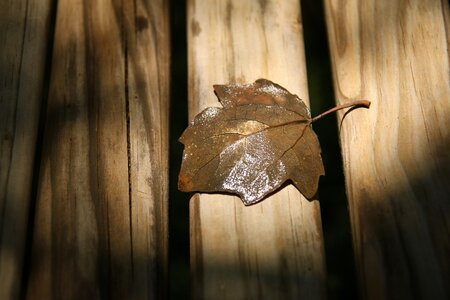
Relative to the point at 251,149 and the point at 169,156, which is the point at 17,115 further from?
the point at 251,149

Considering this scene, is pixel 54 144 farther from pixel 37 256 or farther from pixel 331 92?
pixel 331 92

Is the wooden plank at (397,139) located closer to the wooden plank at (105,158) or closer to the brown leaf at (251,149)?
the brown leaf at (251,149)

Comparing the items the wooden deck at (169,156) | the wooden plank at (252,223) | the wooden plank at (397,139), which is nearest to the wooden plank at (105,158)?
the wooden deck at (169,156)

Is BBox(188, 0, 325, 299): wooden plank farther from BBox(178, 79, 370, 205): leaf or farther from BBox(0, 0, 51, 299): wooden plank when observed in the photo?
BBox(0, 0, 51, 299): wooden plank

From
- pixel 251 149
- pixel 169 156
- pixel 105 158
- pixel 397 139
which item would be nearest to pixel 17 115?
pixel 105 158

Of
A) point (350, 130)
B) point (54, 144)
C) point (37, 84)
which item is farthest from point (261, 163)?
point (37, 84)
